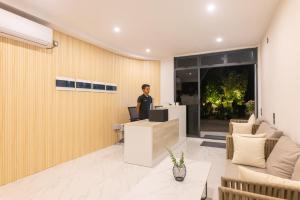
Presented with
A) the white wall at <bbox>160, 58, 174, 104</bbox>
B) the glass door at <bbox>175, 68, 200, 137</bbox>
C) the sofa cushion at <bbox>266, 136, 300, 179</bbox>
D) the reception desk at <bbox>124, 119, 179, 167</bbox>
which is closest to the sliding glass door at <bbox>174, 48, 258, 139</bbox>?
the glass door at <bbox>175, 68, 200, 137</bbox>

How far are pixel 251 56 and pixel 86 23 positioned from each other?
172 inches

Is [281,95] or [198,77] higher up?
[198,77]

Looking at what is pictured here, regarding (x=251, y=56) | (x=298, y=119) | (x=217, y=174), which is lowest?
(x=217, y=174)

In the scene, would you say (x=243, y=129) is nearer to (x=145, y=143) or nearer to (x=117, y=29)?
(x=145, y=143)

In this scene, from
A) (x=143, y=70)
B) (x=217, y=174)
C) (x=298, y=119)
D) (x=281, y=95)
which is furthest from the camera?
(x=143, y=70)

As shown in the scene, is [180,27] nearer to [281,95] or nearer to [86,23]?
[86,23]

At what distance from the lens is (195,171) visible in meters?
2.17

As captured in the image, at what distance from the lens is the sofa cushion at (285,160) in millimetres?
1723

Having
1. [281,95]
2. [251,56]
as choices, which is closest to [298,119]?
[281,95]

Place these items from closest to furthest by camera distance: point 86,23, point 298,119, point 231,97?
1. point 298,119
2. point 86,23
3. point 231,97

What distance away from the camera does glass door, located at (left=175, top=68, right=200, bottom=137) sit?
5984 millimetres

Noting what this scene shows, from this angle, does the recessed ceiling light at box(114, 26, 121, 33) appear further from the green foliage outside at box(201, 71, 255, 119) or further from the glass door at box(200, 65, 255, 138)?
the green foliage outside at box(201, 71, 255, 119)

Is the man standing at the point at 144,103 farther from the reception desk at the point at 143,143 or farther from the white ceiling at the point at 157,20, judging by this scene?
the white ceiling at the point at 157,20

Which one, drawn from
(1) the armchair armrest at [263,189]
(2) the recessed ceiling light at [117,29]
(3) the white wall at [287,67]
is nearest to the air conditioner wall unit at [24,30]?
(2) the recessed ceiling light at [117,29]
